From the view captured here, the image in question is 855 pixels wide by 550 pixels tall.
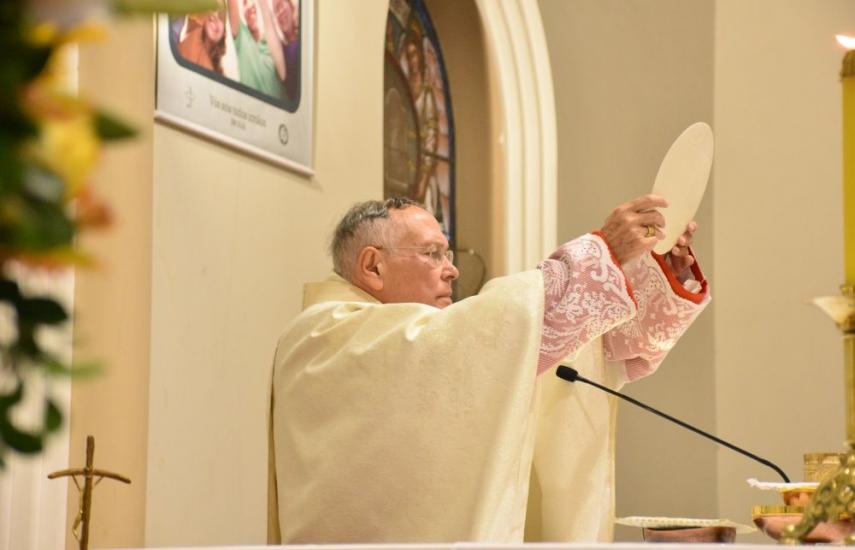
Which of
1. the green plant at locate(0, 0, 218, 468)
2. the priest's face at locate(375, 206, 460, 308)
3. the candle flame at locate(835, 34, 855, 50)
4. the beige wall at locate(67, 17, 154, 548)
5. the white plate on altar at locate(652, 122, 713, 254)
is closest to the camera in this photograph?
the green plant at locate(0, 0, 218, 468)

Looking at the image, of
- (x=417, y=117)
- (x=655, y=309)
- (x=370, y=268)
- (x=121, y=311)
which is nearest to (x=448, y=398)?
(x=655, y=309)

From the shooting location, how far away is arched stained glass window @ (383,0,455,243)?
631 centimetres

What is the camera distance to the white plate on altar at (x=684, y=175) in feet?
9.84

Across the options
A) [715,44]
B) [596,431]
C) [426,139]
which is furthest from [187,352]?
[715,44]

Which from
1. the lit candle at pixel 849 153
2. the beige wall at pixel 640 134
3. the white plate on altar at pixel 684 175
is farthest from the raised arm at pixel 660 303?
the beige wall at pixel 640 134

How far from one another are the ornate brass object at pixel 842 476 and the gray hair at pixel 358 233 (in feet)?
7.39

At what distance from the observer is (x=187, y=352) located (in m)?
4.37

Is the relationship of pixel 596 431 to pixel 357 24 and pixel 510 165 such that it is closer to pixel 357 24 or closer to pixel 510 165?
pixel 357 24

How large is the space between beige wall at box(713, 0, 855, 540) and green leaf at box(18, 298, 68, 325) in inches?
247

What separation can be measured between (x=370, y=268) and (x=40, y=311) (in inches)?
134

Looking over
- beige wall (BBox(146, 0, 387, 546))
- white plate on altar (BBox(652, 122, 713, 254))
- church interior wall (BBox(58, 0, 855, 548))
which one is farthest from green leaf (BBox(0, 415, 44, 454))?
church interior wall (BBox(58, 0, 855, 548))

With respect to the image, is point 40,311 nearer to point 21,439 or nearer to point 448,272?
point 21,439

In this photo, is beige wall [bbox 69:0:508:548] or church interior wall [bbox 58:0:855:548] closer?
beige wall [bbox 69:0:508:548]

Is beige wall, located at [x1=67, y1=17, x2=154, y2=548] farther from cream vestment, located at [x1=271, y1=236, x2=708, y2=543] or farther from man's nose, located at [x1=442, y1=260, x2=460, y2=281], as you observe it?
man's nose, located at [x1=442, y1=260, x2=460, y2=281]
